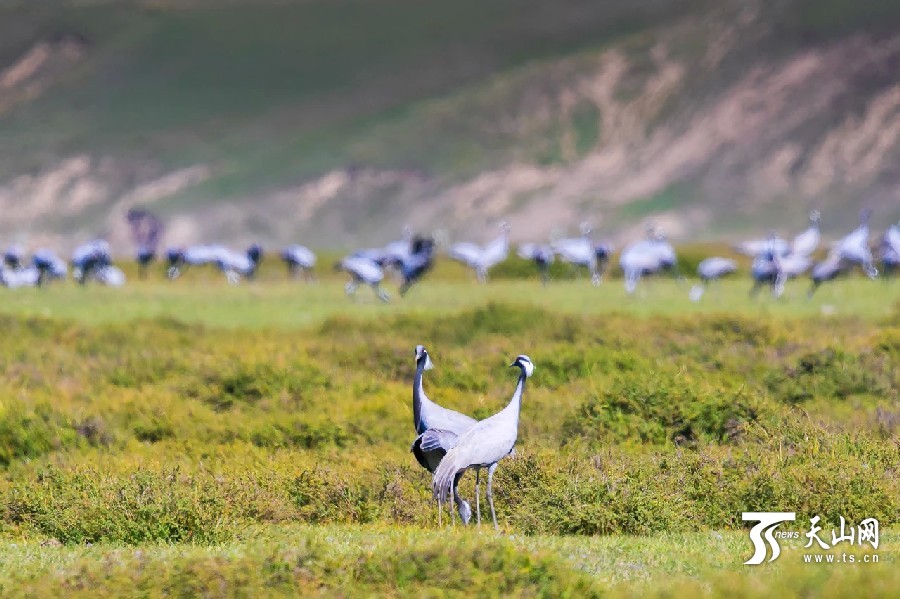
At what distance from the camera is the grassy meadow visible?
10.6 metres

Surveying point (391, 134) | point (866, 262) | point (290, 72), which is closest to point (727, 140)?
point (391, 134)

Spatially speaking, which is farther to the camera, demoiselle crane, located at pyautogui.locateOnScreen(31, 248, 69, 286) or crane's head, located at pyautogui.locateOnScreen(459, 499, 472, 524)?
demoiselle crane, located at pyautogui.locateOnScreen(31, 248, 69, 286)

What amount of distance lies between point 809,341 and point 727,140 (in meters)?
88.7

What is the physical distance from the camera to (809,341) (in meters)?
25.0

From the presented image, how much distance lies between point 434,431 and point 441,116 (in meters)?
110

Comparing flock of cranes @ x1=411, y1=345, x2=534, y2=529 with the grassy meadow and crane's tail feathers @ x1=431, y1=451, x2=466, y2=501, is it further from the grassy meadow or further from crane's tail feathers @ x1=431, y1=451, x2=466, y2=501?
the grassy meadow

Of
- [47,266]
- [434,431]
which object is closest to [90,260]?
[47,266]

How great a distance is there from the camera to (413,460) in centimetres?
1683

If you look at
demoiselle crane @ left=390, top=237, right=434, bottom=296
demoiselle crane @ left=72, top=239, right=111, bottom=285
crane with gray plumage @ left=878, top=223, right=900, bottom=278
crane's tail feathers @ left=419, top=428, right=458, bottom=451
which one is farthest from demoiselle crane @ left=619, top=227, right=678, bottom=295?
crane's tail feathers @ left=419, top=428, right=458, bottom=451

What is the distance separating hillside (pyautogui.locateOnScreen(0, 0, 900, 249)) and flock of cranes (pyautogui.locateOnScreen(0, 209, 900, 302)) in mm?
46496

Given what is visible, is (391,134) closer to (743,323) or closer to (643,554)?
(743,323)

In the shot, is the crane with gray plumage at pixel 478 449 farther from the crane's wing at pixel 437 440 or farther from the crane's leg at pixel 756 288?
the crane's leg at pixel 756 288

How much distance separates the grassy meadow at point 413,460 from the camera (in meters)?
10.6

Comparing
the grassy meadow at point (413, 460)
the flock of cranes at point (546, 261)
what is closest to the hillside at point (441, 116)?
the flock of cranes at point (546, 261)
